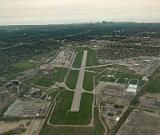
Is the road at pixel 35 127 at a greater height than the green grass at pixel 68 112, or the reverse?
the green grass at pixel 68 112

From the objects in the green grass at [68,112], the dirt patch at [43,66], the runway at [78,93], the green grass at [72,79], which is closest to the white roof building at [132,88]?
the green grass at [68,112]

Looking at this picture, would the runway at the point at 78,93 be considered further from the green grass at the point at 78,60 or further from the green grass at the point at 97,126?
the green grass at the point at 97,126

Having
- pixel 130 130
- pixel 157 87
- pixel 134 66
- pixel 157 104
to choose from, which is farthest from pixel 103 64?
pixel 130 130

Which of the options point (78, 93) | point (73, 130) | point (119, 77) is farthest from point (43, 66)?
point (73, 130)

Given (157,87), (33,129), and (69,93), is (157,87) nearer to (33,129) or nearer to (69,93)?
(69,93)

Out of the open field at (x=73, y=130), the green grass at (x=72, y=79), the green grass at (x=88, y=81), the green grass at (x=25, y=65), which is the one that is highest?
the green grass at (x=88, y=81)
